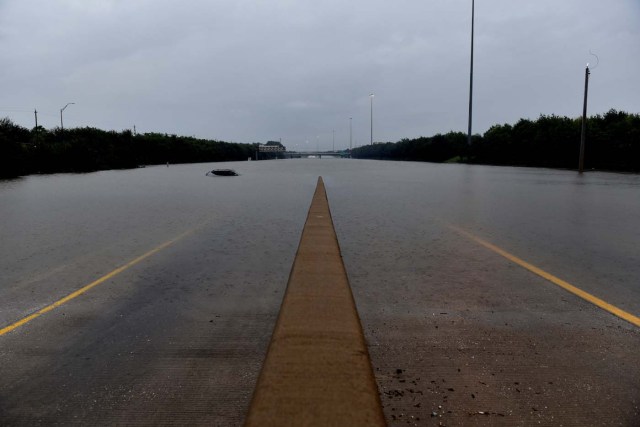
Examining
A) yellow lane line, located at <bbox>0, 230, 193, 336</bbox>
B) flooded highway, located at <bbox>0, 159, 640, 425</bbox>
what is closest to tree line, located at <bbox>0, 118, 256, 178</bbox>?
flooded highway, located at <bbox>0, 159, 640, 425</bbox>

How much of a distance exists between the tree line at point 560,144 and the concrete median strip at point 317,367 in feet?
137

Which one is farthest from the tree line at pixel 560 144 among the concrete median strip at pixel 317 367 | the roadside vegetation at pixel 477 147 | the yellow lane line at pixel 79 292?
the concrete median strip at pixel 317 367

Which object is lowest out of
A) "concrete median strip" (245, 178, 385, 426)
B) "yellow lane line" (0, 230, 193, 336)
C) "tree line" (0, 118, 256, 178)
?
"yellow lane line" (0, 230, 193, 336)

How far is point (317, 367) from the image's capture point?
3.47 m

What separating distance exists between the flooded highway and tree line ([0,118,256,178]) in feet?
122

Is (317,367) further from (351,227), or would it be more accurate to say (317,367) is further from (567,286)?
(351,227)

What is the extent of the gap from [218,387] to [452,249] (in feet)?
19.1

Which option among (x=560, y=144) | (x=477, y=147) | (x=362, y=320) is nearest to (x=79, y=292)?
(x=362, y=320)

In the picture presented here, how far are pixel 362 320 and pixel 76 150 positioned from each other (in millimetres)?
57928

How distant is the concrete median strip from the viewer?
112 inches

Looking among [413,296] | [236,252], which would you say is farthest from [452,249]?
[236,252]

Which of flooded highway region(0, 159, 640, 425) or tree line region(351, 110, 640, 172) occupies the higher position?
tree line region(351, 110, 640, 172)

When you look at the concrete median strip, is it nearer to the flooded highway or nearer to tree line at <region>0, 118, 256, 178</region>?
the flooded highway

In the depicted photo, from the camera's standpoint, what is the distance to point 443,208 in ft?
48.1
